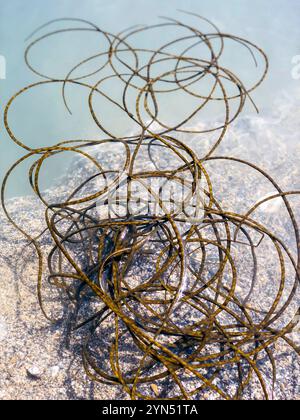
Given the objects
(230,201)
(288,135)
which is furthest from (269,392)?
(288,135)

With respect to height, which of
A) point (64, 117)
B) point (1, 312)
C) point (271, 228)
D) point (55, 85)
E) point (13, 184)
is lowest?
point (1, 312)

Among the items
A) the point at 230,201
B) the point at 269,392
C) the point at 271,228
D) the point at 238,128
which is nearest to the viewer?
the point at 269,392

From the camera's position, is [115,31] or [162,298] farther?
[115,31]

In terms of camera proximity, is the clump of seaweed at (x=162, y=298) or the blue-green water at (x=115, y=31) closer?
the clump of seaweed at (x=162, y=298)

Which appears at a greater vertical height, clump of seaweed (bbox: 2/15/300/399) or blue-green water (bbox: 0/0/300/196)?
blue-green water (bbox: 0/0/300/196)

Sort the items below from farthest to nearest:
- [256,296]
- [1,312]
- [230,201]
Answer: [230,201]
[256,296]
[1,312]

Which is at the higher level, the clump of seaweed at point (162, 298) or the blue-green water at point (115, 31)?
the blue-green water at point (115, 31)

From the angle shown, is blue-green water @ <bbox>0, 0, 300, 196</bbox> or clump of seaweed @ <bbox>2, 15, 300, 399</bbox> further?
blue-green water @ <bbox>0, 0, 300, 196</bbox>

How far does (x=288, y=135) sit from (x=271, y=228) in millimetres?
2131

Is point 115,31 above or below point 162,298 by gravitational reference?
above

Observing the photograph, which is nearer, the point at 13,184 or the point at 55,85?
the point at 13,184

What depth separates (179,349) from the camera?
2.31 metres
